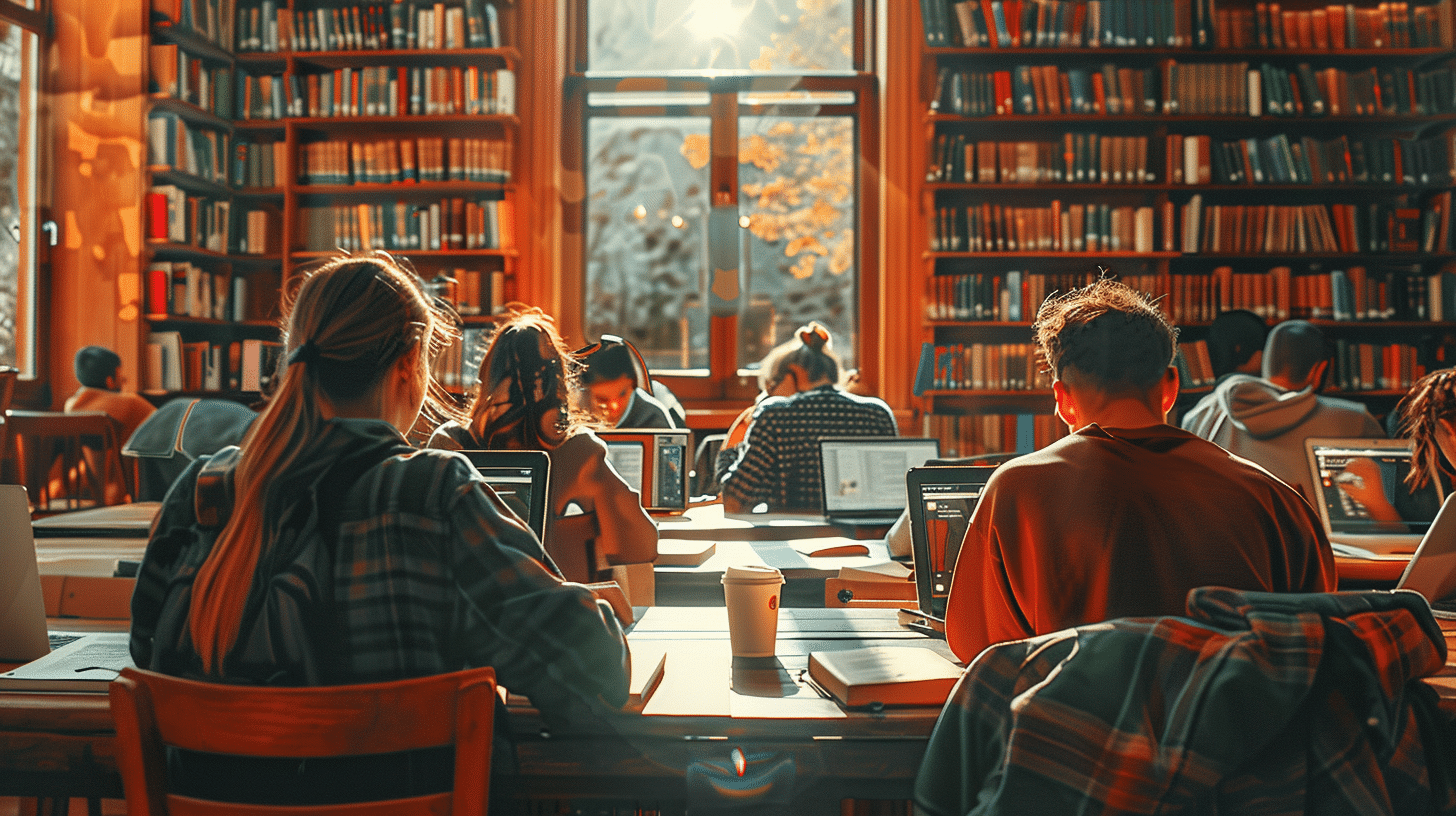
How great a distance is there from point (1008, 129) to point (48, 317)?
4.83 metres

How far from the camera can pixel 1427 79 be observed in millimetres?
4832

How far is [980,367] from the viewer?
4.96 metres

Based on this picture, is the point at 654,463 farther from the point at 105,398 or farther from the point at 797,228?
the point at 105,398

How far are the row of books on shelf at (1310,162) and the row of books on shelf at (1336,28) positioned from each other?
48 cm

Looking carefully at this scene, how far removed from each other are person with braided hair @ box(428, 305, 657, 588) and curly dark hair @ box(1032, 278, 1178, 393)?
96 cm

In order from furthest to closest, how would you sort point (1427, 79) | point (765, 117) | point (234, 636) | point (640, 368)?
point (765, 117), point (1427, 79), point (640, 368), point (234, 636)

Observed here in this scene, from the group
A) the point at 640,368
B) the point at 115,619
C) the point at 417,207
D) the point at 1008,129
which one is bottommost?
the point at 115,619

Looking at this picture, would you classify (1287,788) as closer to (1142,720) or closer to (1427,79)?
(1142,720)

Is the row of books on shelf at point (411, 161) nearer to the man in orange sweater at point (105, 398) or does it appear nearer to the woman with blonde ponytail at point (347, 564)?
the man in orange sweater at point (105, 398)

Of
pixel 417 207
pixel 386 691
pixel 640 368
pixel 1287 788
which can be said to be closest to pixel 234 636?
pixel 386 691

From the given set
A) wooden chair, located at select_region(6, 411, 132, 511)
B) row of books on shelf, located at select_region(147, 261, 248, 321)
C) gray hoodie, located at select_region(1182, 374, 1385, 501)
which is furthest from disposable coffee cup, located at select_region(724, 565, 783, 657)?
row of books on shelf, located at select_region(147, 261, 248, 321)

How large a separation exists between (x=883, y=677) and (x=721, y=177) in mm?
4452

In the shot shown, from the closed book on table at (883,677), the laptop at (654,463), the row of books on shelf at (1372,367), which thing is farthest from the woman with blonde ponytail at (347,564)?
the row of books on shelf at (1372,367)

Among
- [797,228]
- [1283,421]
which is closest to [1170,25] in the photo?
[797,228]
